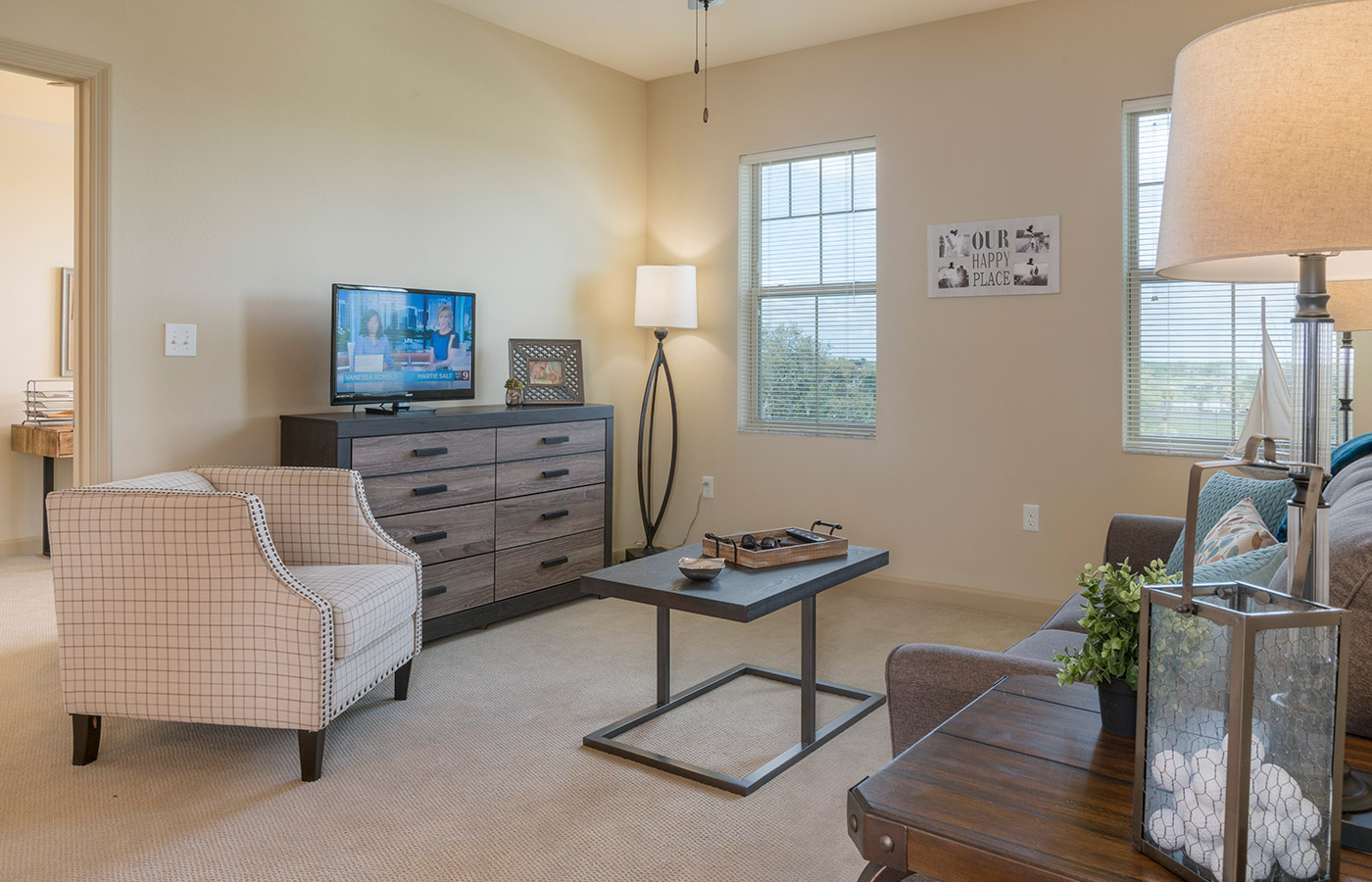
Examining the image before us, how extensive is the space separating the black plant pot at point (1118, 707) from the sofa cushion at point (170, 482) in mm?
2485

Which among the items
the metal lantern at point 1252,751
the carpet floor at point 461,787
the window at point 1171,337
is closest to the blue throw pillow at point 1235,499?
the carpet floor at point 461,787

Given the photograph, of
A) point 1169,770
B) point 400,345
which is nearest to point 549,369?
point 400,345

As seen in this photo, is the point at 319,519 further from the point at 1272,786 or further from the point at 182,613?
the point at 1272,786

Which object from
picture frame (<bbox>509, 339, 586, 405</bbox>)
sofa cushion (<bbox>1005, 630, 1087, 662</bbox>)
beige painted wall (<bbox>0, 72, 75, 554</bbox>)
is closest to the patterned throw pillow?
sofa cushion (<bbox>1005, 630, 1087, 662</bbox>)

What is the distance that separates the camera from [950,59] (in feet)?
13.6

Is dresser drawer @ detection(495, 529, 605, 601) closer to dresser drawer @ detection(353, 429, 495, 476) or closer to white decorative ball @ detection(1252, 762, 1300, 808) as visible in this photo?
dresser drawer @ detection(353, 429, 495, 476)

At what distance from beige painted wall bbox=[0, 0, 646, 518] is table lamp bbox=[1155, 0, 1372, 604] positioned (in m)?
3.22

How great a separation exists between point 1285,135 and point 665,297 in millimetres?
3943

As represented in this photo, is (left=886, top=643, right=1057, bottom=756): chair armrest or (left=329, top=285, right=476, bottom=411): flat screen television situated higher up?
(left=329, top=285, right=476, bottom=411): flat screen television

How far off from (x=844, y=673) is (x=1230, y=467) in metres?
2.42

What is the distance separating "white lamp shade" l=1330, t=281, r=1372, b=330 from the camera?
208 cm

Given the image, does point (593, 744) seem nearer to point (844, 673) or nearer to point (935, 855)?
point (844, 673)

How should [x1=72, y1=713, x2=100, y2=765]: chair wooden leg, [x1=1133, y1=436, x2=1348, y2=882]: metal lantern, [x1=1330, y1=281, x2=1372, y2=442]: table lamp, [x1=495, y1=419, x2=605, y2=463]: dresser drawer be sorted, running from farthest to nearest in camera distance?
[x1=495, y1=419, x2=605, y2=463]: dresser drawer → [x1=72, y1=713, x2=100, y2=765]: chair wooden leg → [x1=1330, y1=281, x2=1372, y2=442]: table lamp → [x1=1133, y1=436, x2=1348, y2=882]: metal lantern

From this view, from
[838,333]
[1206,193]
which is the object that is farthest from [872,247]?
[1206,193]
